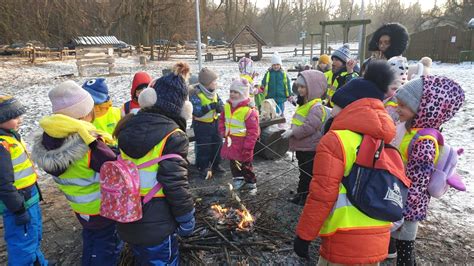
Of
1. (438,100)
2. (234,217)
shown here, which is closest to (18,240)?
(234,217)

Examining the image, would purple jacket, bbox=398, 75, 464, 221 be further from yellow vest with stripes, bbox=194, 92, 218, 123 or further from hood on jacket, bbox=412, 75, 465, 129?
yellow vest with stripes, bbox=194, 92, 218, 123

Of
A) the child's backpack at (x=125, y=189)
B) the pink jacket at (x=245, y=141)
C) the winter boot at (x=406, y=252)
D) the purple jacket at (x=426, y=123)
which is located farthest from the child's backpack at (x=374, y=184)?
the pink jacket at (x=245, y=141)

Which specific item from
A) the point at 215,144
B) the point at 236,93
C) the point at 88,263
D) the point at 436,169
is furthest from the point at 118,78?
the point at 436,169

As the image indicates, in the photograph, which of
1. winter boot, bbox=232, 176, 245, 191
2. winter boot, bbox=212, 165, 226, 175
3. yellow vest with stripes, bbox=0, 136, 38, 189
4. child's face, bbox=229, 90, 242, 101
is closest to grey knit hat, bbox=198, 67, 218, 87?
child's face, bbox=229, 90, 242, 101

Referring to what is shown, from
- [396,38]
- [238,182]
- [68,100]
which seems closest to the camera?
[68,100]

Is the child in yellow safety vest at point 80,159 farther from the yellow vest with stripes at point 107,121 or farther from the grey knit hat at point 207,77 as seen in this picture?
the grey knit hat at point 207,77

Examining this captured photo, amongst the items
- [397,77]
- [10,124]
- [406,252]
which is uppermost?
[397,77]

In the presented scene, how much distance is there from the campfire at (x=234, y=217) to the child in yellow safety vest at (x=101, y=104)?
174 centimetres

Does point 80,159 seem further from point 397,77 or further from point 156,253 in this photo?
point 397,77

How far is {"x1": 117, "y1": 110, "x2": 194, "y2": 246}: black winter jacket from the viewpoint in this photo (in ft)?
7.22

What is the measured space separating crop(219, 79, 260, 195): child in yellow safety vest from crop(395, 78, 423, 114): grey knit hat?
2106 mm

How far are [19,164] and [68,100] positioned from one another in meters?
0.82

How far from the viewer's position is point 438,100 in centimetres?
262

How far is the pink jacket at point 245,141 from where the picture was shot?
446 centimetres
